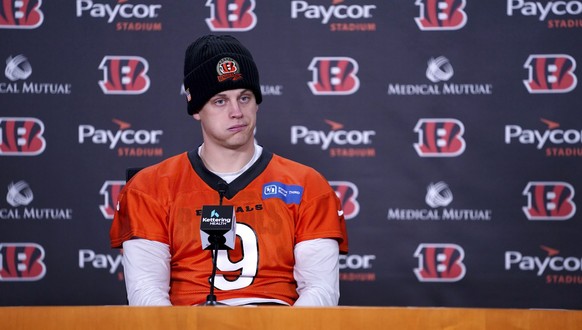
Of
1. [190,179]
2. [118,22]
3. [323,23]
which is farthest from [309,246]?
[118,22]

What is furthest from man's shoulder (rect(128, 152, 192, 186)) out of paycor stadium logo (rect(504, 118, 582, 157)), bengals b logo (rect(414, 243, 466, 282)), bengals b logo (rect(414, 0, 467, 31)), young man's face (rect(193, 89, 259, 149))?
paycor stadium logo (rect(504, 118, 582, 157))

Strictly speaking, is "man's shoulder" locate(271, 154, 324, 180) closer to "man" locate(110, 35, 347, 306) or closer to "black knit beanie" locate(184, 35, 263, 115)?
"man" locate(110, 35, 347, 306)

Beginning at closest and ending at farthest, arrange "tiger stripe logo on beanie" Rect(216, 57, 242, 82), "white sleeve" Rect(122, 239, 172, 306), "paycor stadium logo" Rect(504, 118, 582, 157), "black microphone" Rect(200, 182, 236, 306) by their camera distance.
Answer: "black microphone" Rect(200, 182, 236, 306)
"white sleeve" Rect(122, 239, 172, 306)
"tiger stripe logo on beanie" Rect(216, 57, 242, 82)
"paycor stadium logo" Rect(504, 118, 582, 157)

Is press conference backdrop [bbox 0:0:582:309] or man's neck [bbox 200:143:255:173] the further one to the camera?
press conference backdrop [bbox 0:0:582:309]

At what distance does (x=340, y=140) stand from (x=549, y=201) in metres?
1.03

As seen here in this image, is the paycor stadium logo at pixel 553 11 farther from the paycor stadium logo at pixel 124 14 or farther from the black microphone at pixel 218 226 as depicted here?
the black microphone at pixel 218 226

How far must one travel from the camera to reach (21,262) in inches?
139

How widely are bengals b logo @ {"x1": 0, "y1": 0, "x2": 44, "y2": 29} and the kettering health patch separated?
189cm

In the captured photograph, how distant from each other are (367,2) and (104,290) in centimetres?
187

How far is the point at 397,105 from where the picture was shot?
3.50m

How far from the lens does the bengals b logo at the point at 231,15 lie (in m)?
3.53

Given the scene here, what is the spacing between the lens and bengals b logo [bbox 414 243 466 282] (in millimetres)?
3496

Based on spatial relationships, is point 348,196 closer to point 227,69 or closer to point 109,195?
point 109,195

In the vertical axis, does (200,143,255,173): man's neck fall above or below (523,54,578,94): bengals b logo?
below
